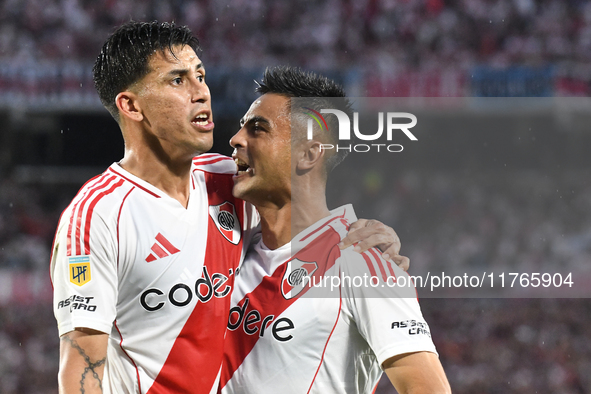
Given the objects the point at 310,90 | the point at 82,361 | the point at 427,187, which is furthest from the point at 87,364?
the point at 427,187

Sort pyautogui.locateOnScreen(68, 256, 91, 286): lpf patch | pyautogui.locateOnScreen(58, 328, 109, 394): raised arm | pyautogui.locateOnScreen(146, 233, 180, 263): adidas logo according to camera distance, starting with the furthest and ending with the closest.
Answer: pyautogui.locateOnScreen(146, 233, 180, 263): adidas logo < pyautogui.locateOnScreen(68, 256, 91, 286): lpf patch < pyautogui.locateOnScreen(58, 328, 109, 394): raised arm

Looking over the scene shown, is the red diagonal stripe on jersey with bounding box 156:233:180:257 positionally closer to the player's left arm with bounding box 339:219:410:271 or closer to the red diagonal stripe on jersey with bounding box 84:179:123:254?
the red diagonal stripe on jersey with bounding box 84:179:123:254

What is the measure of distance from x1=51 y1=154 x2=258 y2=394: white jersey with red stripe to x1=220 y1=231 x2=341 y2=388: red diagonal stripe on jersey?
6 cm

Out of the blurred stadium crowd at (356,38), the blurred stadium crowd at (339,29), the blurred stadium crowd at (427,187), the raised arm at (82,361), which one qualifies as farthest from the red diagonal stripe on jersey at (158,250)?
the blurred stadium crowd at (339,29)

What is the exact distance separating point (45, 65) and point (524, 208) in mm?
10162

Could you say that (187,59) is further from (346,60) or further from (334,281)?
(346,60)

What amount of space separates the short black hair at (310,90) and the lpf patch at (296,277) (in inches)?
23.3

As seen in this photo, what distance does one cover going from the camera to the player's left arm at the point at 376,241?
2934 mm

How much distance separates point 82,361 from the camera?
8.16 feet

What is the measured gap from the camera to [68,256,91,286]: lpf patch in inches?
101

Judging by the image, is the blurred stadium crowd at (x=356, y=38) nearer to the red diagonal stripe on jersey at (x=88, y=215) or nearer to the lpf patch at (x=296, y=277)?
the lpf patch at (x=296, y=277)

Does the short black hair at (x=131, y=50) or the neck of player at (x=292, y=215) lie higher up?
the short black hair at (x=131, y=50)

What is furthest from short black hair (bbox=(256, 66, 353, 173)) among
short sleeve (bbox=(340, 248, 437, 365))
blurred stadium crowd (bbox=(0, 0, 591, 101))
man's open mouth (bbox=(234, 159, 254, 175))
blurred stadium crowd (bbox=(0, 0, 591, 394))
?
blurred stadium crowd (bbox=(0, 0, 591, 101))

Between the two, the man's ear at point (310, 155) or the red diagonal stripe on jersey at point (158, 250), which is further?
the man's ear at point (310, 155)
